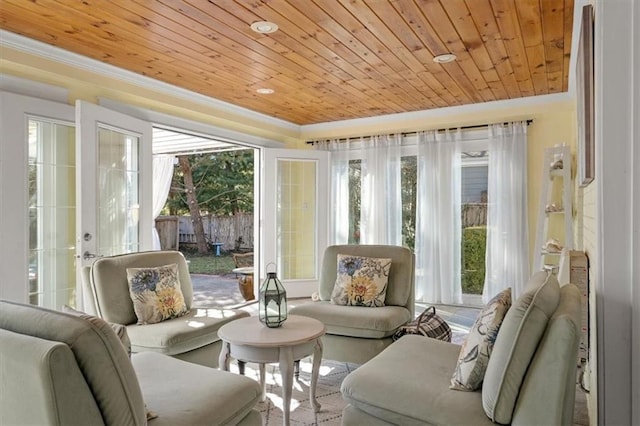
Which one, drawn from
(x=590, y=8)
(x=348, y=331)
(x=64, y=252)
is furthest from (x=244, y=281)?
(x=590, y=8)

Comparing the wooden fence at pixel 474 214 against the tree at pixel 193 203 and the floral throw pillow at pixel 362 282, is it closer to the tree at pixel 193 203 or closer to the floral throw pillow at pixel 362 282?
the floral throw pillow at pixel 362 282

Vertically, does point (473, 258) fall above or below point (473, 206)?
below

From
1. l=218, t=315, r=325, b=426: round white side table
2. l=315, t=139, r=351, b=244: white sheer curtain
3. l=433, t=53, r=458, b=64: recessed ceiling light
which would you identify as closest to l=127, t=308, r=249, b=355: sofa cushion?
l=218, t=315, r=325, b=426: round white side table

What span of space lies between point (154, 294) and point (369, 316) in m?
1.51

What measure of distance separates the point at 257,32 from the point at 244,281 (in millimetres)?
3688

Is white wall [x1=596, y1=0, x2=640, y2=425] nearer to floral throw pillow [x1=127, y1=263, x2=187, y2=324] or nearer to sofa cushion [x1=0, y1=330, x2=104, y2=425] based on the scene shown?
sofa cushion [x1=0, y1=330, x2=104, y2=425]

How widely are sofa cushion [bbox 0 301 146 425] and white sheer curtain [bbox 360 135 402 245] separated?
14.5 ft

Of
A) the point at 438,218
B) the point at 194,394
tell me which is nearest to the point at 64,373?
the point at 194,394

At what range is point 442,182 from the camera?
523 cm

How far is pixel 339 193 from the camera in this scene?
19.5ft

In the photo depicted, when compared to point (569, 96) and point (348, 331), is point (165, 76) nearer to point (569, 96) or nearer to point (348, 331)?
point (348, 331)

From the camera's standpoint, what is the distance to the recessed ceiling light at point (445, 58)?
3371 millimetres

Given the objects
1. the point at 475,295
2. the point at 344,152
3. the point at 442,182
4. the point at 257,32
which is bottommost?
the point at 475,295

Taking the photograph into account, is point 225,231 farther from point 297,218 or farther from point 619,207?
point 619,207
